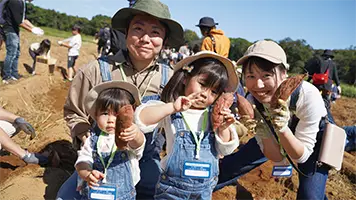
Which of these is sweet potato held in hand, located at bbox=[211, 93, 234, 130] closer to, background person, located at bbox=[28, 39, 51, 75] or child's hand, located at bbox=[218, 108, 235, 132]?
child's hand, located at bbox=[218, 108, 235, 132]

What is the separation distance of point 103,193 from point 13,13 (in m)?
5.37

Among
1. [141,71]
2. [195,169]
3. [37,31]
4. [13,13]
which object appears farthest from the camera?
[13,13]

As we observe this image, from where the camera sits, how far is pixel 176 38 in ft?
7.46

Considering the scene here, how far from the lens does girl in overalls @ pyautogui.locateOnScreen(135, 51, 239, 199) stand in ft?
5.74

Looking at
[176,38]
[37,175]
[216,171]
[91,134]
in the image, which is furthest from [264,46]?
[37,175]

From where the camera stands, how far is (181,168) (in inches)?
69.3

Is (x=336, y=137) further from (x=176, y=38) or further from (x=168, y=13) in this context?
(x=168, y=13)

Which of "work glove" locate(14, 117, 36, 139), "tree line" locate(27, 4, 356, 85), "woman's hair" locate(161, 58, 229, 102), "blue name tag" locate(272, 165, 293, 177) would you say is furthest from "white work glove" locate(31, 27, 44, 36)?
"tree line" locate(27, 4, 356, 85)

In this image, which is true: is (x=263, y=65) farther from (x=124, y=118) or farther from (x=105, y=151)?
(x=105, y=151)

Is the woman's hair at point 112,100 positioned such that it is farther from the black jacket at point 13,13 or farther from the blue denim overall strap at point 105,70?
the black jacket at point 13,13

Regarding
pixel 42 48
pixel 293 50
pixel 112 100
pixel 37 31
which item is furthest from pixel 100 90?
pixel 293 50

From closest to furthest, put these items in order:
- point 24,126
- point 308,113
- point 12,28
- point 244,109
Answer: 1. point 244,109
2. point 308,113
3. point 24,126
4. point 12,28

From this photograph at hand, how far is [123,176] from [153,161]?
545 mm

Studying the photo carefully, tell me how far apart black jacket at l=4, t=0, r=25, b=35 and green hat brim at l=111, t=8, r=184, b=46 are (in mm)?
4545
